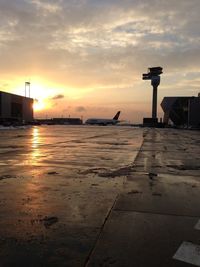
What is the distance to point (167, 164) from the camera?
14242mm

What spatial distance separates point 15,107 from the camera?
128625 millimetres

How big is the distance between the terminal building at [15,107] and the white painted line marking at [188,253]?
99.1 meters

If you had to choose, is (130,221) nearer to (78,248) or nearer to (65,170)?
(78,248)

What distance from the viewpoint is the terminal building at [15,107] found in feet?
382

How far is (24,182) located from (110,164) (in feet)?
15.9

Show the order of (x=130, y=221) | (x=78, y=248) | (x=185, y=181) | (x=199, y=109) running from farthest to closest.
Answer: (x=199, y=109), (x=185, y=181), (x=130, y=221), (x=78, y=248)

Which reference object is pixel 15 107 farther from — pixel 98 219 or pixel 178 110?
pixel 98 219

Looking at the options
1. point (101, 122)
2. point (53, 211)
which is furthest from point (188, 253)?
point (101, 122)

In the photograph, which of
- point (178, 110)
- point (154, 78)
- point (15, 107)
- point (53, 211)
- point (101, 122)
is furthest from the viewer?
point (178, 110)

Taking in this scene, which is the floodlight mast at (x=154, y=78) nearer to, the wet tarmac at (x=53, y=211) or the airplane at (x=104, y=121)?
the airplane at (x=104, y=121)

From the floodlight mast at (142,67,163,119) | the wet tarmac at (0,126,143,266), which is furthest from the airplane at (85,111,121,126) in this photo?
the wet tarmac at (0,126,143,266)

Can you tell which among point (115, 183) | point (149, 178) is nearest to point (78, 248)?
point (115, 183)

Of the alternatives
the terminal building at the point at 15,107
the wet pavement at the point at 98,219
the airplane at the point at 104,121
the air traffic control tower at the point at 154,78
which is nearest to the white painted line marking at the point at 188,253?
the wet pavement at the point at 98,219

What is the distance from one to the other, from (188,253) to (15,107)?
12773 centimetres
